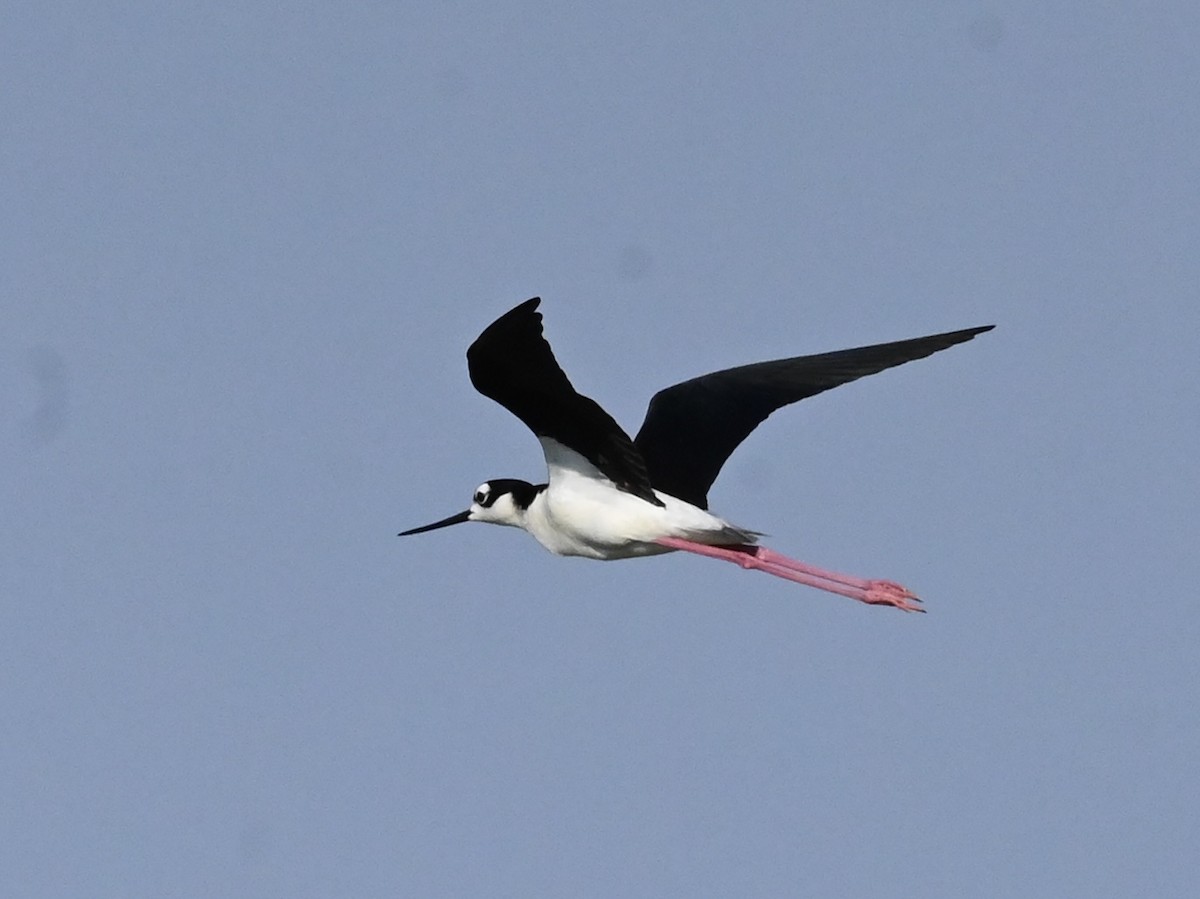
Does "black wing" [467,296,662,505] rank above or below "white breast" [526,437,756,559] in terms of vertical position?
above

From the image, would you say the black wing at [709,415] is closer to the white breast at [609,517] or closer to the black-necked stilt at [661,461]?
the black-necked stilt at [661,461]

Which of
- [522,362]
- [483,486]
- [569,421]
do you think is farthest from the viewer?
[483,486]

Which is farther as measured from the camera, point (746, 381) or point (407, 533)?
point (407, 533)

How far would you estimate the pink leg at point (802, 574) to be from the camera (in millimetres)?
13219

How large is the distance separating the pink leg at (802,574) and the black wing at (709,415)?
0.45 metres

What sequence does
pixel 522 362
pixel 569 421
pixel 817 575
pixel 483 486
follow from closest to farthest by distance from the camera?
pixel 522 362 → pixel 569 421 → pixel 817 575 → pixel 483 486

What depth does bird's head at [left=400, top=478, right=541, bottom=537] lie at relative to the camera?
1426 cm

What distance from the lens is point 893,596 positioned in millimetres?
13234

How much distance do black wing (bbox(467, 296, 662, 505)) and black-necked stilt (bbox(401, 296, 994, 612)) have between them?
0.01m

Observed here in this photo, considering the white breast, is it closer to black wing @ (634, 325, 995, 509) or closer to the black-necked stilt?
the black-necked stilt

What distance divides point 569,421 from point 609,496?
2.67ft

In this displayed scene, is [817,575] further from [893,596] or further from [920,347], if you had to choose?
[920,347]

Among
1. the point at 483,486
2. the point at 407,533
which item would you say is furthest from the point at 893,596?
the point at 407,533

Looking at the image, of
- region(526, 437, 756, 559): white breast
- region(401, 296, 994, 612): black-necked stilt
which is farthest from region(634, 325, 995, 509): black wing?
region(526, 437, 756, 559): white breast
